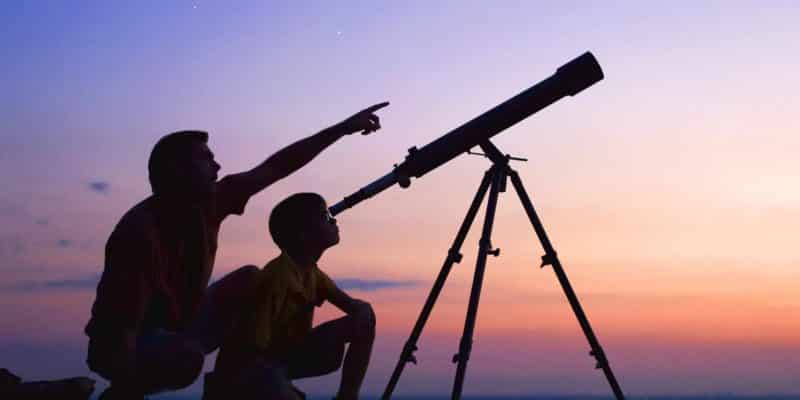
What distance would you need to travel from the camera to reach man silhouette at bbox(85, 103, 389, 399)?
5.49m

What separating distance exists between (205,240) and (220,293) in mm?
610

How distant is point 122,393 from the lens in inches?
219

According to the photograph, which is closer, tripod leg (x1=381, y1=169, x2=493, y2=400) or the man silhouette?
the man silhouette

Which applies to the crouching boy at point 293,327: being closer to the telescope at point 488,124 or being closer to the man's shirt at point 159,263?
the man's shirt at point 159,263

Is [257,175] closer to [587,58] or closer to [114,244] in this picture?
[114,244]

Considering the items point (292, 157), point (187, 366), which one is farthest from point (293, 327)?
point (187, 366)

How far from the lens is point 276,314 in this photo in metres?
6.70

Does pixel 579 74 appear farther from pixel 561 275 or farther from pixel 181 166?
pixel 181 166

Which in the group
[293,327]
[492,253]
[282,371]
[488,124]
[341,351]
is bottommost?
[282,371]

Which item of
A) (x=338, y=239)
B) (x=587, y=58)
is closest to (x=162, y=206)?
(x=338, y=239)

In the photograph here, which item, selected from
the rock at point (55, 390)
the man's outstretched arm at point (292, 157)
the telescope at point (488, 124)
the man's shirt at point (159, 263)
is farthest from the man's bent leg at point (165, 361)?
the telescope at point (488, 124)

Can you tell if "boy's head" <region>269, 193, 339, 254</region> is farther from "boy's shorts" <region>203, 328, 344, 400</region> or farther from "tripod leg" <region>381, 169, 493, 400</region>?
"tripod leg" <region>381, 169, 493, 400</region>

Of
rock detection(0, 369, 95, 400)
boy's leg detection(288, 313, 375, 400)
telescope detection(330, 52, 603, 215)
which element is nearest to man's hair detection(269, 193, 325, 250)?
boy's leg detection(288, 313, 375, 400)

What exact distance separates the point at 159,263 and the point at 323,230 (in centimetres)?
161
